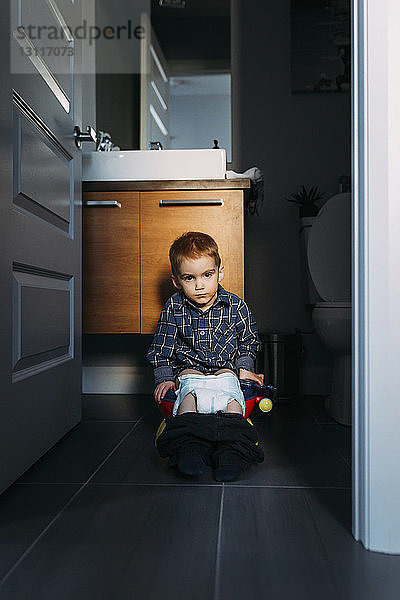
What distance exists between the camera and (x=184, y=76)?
2.81 m

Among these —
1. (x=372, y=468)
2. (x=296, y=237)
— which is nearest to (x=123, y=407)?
(x=296, y=237)

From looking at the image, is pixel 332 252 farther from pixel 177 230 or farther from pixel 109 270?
pixel 109 270

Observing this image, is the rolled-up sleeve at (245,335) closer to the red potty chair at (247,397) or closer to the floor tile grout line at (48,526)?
the red potty chair at (247,397)

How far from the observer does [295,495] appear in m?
1.28

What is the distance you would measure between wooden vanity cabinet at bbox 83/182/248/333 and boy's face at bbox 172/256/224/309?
0.24 meters

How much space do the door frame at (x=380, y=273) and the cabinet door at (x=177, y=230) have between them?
1168 mm

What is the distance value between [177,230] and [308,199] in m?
0.78

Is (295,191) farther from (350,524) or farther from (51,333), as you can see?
(350,524)

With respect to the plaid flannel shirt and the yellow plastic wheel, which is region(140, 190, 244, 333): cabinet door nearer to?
the plaid flannel shirt

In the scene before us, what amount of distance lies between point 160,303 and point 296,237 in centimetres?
89

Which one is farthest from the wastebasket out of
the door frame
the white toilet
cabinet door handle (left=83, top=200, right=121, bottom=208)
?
the door frame

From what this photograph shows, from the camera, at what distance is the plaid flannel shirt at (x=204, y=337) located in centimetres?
195

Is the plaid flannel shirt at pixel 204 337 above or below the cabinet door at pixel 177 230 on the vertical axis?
below

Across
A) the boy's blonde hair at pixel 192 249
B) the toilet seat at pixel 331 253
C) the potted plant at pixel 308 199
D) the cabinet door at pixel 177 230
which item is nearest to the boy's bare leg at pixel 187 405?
the boy's blonde hair at pixel 192 249
